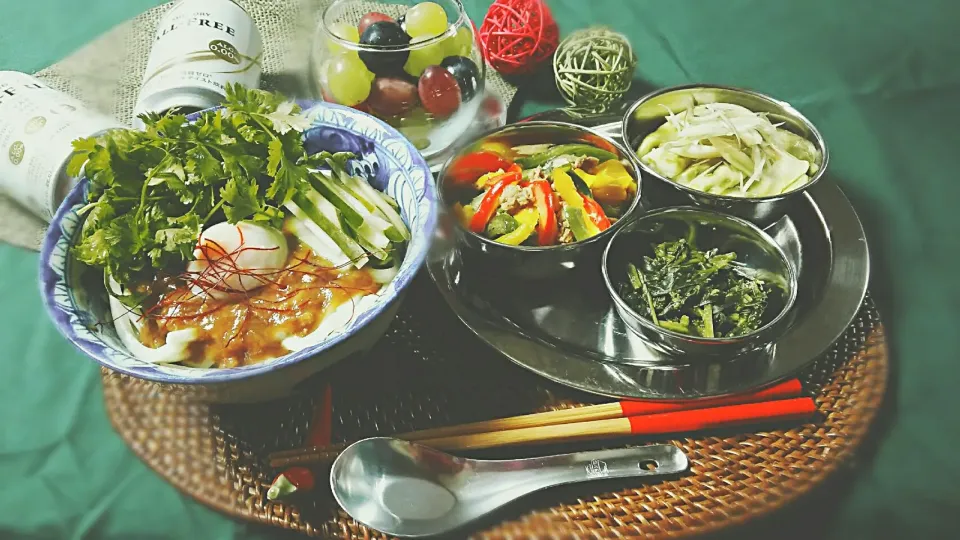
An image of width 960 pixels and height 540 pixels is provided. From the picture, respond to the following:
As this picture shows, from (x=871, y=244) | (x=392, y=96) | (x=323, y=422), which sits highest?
(x=392, y=96)

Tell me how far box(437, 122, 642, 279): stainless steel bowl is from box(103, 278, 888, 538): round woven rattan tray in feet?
0.45

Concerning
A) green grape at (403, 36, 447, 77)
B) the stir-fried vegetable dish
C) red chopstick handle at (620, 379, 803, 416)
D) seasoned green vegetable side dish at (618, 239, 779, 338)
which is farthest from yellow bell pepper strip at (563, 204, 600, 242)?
green grape at (403, 36, 447, 77)

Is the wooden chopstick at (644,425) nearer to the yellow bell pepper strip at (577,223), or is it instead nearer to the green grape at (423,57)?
the yellow bell pepper strip at (577,223)

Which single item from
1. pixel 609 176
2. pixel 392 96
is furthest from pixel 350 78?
pixel 609 176

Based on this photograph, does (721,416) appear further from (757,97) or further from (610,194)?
A: (757,97)

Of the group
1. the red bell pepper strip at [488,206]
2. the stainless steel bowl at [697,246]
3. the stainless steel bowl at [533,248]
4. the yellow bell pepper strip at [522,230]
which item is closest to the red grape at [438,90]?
the stainless steel bowl at [533,248]

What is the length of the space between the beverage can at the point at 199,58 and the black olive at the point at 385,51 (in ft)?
1.03

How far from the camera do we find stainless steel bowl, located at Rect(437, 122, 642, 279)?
126cm

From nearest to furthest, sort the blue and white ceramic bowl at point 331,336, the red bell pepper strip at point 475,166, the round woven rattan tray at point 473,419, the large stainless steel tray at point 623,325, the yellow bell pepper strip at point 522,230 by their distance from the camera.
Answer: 1. the blue and white ceramic bowl at point 331,336
2. the round woven rattan tray at point 473,419
3. the large stainless steel tray at point 623,325
4. the yellow bell pepper strip at point 522,230
5. the red bell pepper strip at point 475,166

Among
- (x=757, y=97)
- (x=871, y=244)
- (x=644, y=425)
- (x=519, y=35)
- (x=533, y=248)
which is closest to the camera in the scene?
(x=644, y=425)

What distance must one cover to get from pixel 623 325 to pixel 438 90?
24.3 inches

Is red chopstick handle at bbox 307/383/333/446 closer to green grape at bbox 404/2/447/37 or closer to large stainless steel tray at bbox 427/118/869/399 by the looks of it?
large stainless steel tray at bbox 427/118/869/399

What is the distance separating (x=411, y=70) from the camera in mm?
1474

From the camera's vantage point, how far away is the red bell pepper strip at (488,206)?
1.36 metres
